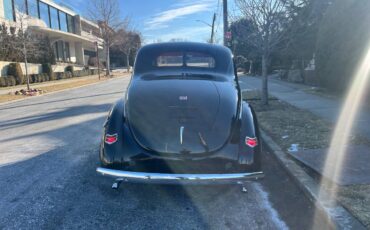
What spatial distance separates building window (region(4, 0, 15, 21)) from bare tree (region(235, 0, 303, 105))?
29160 mm

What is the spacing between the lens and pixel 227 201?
4047 millimetres

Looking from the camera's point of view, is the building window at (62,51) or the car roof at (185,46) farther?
the building window at (62,51)

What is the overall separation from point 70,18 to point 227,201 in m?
54.9

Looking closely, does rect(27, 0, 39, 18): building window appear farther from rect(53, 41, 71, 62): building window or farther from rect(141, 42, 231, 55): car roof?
rect(141, 42, 231, 55): car roof

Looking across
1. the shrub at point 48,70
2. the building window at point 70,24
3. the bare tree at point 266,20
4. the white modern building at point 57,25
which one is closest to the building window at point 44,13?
the white modern building at point 57,25

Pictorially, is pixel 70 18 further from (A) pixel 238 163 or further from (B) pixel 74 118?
(A) pixel 238 163

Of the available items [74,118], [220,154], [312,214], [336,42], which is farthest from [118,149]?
[336,42]

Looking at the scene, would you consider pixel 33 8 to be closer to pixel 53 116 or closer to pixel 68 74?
Answer: pixel 68 74

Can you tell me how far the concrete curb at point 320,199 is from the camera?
10.6 feet

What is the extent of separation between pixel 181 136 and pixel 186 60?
6.76ft

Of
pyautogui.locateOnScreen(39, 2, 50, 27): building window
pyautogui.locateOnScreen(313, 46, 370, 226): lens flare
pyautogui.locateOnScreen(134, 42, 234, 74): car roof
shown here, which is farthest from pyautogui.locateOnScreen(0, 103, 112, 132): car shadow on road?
pyautogui.locateOnScreen(39, 2, 50, 27): building window

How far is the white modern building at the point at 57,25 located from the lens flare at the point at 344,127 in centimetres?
2836

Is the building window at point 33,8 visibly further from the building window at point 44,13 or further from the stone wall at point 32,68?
the stone wall at point 32,68

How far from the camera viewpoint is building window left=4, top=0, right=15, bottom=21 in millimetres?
32406
